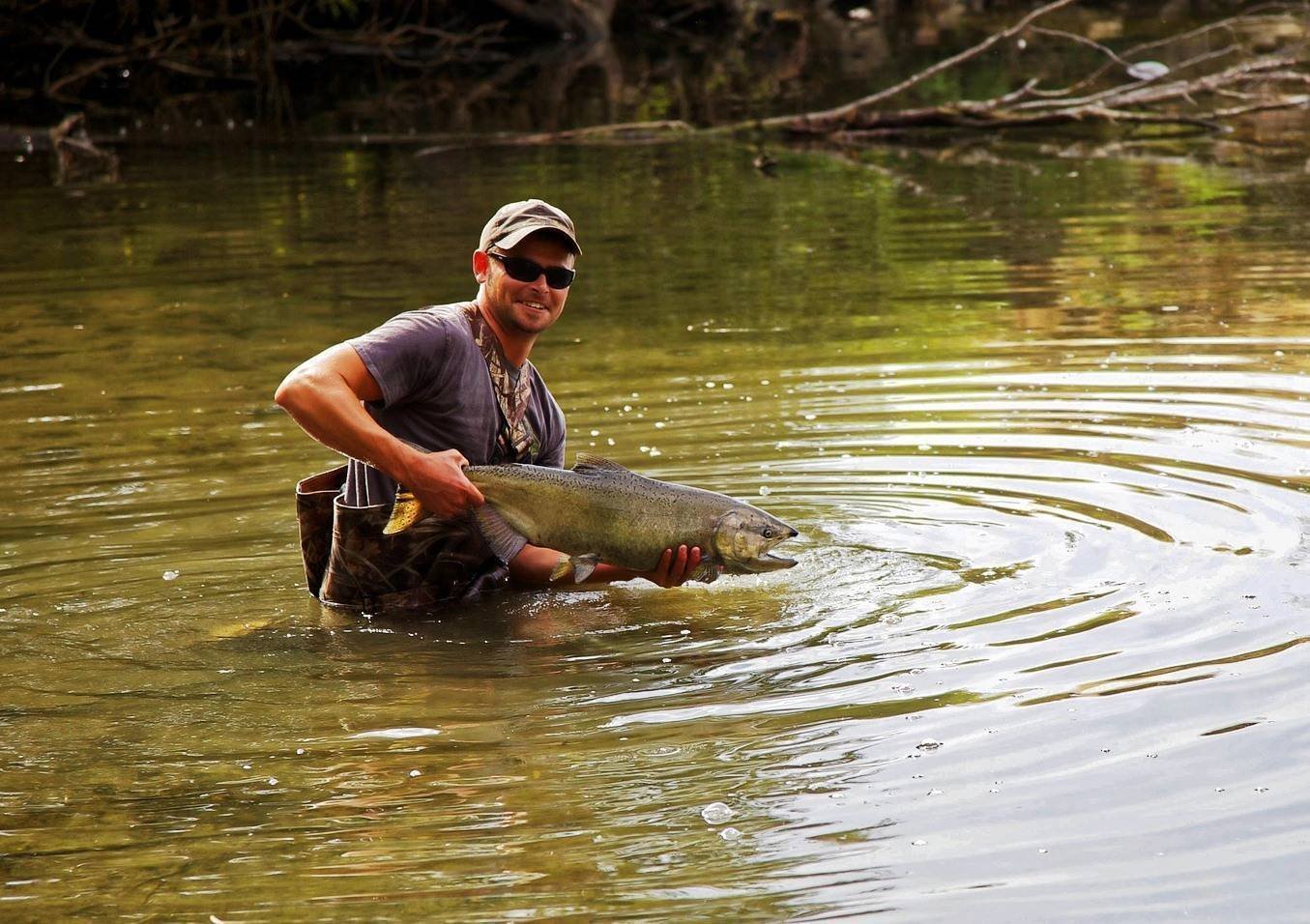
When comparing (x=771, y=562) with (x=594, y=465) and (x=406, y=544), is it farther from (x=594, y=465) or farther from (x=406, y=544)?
(x=406, y=544)

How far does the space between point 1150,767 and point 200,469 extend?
16.8 feet

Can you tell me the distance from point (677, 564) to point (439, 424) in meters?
0.91

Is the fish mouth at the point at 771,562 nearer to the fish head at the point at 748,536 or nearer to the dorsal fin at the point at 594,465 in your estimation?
the fish head at the point at 748,536

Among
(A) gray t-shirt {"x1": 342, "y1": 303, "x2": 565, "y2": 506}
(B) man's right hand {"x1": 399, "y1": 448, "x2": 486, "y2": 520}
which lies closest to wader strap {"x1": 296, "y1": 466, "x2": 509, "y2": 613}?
(A) gray t-shirt {"x1": 342, "y1": 303, "x2": 565, "y2": 506}

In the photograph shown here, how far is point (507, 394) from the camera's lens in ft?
19.2

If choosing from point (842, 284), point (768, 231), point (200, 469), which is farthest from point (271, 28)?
point (200, 469)

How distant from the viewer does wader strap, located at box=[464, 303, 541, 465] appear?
5.79 meters

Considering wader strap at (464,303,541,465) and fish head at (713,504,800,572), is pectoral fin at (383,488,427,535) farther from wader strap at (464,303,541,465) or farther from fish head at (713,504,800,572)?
fish head at (713,504,800,572)

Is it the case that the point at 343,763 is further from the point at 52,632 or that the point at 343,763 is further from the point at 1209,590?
the point at 1209,590

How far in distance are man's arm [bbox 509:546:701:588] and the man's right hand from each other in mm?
564

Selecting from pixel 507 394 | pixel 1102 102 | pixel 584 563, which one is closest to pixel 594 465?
pixel 584 563

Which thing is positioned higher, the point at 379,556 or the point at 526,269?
the point at 526,269

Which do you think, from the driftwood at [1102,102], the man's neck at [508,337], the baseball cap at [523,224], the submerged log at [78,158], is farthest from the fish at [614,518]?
the submerged log at [78,158]

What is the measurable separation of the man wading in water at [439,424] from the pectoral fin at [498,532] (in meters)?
0.07
